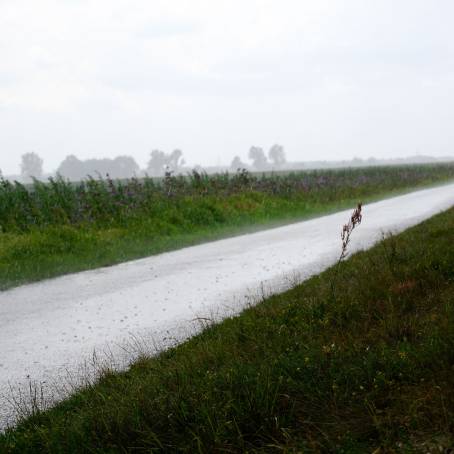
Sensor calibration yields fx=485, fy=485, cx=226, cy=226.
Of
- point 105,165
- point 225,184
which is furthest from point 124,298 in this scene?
point 105,165

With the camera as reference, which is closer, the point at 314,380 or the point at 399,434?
the point at 399,434

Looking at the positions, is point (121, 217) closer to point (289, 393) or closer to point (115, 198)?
point (115, 198)

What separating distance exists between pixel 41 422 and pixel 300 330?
2796mm

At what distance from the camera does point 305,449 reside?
323cm

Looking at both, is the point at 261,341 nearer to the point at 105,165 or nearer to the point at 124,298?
the point at 124,298

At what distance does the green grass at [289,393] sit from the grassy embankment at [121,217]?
22.4 ft

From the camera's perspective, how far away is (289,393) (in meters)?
3.95

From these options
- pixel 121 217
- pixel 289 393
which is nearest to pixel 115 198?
pixel 121 217

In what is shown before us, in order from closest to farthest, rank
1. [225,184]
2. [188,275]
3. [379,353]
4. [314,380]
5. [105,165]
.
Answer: [314,380]
[379,353]
[188,275]
[225,184]
[105,165]

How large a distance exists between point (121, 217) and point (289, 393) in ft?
45.3

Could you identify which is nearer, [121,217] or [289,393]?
[289,393]

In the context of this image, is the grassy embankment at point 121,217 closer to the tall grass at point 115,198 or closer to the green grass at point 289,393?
the tall grass at point 115,198

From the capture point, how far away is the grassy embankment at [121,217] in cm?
1259

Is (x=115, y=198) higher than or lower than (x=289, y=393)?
higher
